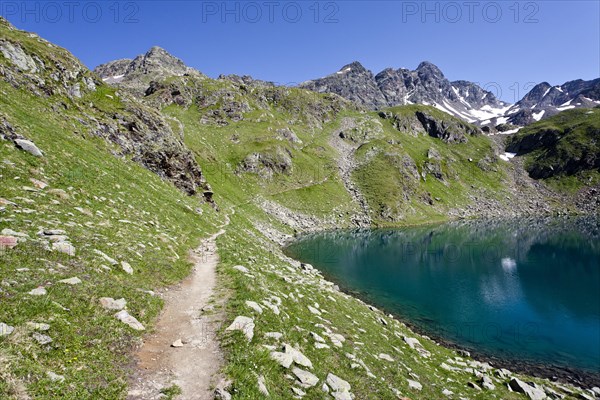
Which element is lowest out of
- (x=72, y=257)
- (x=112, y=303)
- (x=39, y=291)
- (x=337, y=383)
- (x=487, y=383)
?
(x=487, y=383)

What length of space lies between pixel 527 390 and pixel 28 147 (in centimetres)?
3695

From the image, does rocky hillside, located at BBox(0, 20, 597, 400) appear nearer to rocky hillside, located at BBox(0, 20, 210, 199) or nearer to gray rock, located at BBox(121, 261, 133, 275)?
gray rock, located at BBox(121, 261, 133, 275)

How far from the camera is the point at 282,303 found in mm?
16969

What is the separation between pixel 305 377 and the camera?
442 inches

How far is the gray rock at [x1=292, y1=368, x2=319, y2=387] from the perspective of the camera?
1104 cm

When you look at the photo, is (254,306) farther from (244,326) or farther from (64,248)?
(64,248)

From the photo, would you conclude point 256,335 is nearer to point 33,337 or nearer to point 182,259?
point 33,337

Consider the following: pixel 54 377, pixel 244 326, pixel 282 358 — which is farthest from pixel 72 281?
pixel 282 358

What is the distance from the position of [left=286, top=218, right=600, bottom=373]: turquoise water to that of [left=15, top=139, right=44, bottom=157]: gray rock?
127 feet

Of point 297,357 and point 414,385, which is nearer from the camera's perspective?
point 297,357

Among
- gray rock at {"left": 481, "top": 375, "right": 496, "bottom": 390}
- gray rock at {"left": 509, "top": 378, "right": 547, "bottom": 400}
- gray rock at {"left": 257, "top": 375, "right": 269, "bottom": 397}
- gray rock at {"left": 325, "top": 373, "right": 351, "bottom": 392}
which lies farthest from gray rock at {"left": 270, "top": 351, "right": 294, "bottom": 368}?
gray rock at {"left": 509, "top": 378, "right": 547, "bottom": 400}

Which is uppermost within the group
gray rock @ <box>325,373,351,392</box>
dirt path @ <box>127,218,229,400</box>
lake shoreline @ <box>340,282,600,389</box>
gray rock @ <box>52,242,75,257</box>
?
gray rock @ <box>52,242,75,257</box>

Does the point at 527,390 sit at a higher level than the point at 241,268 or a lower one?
lower

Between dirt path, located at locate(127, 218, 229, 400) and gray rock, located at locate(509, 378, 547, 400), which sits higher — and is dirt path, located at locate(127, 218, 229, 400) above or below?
above
